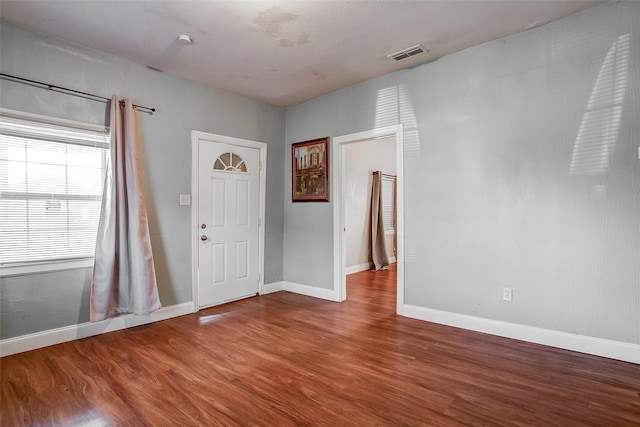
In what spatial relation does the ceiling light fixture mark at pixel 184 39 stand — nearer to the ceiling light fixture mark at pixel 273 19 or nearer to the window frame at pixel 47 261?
the ceiling light fixture mark at pixel 273 19

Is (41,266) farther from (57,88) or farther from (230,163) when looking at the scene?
(230,163)

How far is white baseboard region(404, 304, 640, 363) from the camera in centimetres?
253

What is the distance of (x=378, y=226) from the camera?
22.2 ft

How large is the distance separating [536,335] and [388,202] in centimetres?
456

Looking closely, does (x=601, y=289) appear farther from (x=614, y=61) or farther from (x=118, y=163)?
(x=118, y=163)

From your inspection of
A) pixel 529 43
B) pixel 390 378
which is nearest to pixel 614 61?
pixel 529 43

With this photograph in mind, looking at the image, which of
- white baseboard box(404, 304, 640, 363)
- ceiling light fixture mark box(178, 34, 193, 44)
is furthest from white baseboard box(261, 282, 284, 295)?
ceiling light fixture mark box(178, 34, 193, 44)

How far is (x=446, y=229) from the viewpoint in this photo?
11.1 ft

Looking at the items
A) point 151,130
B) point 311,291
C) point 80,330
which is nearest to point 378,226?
point 311,291

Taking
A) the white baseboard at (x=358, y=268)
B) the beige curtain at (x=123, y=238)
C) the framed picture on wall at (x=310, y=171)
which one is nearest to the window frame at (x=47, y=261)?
the beige curtain at (x=123, y=238)

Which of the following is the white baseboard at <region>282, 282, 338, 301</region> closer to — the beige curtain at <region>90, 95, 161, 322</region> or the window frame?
the beige curtain at <region>90, 95, 161, 322</region>

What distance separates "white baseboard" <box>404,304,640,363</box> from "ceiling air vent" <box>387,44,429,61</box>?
8.49 ft

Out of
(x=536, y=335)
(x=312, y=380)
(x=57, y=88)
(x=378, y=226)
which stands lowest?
(x=312, y=380)

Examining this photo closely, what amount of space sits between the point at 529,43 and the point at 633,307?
7.46 ft
